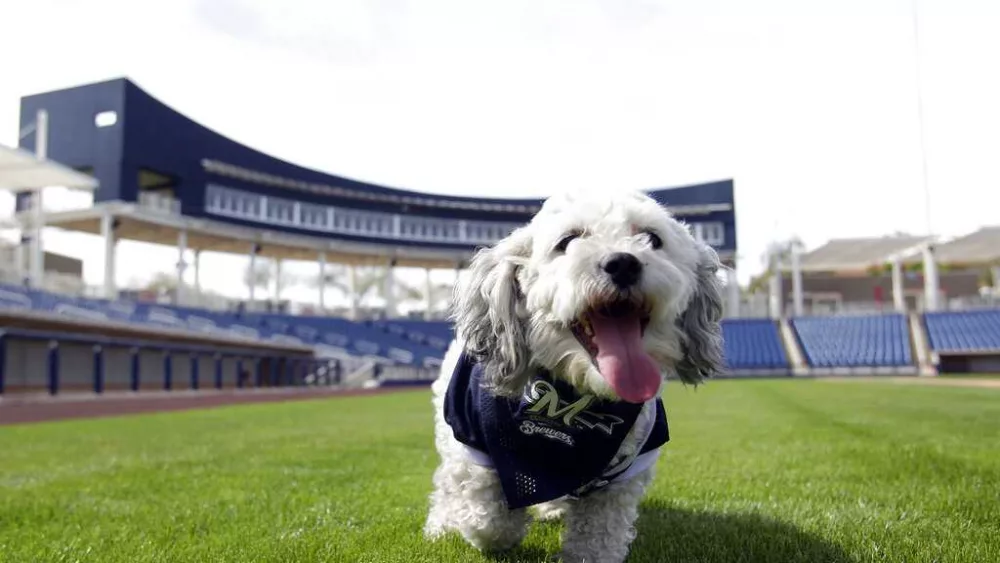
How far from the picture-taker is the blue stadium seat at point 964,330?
44219 mm

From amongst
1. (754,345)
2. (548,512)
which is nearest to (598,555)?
(548,512)

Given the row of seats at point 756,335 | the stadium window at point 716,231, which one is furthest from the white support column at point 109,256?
the stadium window at point 716,231

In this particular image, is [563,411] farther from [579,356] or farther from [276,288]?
[276,288]

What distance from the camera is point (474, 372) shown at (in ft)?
11.5

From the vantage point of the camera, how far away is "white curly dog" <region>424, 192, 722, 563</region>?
282 cm

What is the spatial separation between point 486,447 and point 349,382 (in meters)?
43.4

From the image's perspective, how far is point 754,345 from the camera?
5197cm

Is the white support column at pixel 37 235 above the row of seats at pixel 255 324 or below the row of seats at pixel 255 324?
above

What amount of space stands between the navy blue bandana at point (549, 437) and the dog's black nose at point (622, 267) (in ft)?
1.77

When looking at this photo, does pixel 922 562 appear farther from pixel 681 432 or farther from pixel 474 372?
pixel 681 432

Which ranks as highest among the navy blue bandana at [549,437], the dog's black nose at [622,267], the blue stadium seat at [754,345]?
the dog's black nose at [622,267]

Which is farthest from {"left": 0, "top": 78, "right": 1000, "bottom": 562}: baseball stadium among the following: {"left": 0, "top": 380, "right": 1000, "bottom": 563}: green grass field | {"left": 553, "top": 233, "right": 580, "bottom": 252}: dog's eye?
{"left": 553, "top": 233, "right": 580, "bottom": 252}: dog's eye

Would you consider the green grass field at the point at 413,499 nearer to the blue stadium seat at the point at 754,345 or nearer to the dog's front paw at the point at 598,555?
the dog's front paw at the point at 598,555

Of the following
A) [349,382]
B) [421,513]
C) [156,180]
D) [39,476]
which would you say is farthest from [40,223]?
[421,513]
